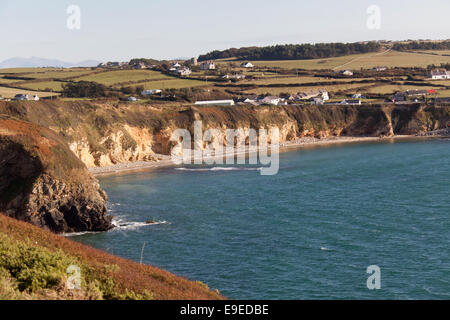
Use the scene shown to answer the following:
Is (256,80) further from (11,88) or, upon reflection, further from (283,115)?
(11,88)

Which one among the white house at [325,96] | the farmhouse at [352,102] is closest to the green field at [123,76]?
the white house at [325,96]

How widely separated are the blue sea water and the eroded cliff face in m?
9.54

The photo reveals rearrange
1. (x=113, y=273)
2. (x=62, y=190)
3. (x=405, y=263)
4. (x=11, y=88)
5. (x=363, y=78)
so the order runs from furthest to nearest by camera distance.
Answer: (x=363, y=78)
(x=11, y=88)
(x=62, y=190)
(x=405, y=263)
(x=113, y=273)

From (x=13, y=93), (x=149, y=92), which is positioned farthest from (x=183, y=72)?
(x=13, y=93)

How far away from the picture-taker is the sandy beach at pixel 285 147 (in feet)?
252

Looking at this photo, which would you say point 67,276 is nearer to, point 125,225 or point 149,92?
point 125,225

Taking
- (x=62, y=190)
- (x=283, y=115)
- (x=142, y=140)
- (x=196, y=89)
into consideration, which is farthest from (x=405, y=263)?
(x=196, y=89)

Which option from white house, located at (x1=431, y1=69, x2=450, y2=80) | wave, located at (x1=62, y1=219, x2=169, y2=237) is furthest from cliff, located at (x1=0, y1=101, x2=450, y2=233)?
white house, located at (x1=431, y1=69, x2=450, y2=80)

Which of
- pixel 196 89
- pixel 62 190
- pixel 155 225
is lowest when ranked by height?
pixel 155 225

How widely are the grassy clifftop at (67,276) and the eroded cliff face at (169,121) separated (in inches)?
2099

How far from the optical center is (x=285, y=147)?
103438 mm

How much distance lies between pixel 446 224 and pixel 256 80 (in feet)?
336

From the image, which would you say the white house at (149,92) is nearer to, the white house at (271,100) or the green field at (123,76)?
the green field at (123,76)

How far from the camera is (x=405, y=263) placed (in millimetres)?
34656
